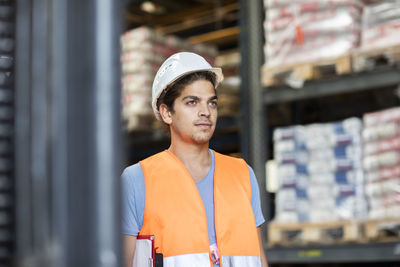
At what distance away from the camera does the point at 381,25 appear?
4.98 metres

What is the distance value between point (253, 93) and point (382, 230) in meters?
1.68

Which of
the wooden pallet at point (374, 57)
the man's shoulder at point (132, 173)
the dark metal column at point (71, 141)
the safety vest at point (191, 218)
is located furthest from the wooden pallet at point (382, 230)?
the dark metal column at point (71, 141)

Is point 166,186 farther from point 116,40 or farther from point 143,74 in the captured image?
point 143,74

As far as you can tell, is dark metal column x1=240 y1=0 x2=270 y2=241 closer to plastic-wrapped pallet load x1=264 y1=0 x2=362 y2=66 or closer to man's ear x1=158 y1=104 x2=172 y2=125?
plastic-wrapped pallet load x1=264 y1=0 x2=362 y2=66

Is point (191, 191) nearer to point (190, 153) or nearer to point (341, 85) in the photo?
point (190, 153)

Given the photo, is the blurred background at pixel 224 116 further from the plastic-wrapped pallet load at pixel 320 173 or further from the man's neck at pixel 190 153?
the man's neck at pixel 190 153

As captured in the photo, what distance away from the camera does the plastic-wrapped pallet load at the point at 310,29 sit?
5137mm

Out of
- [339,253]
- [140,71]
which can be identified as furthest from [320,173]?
[140,71]

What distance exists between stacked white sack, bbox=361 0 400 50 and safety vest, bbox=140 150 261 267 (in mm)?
2704

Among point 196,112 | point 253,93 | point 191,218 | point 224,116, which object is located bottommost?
point 191,218

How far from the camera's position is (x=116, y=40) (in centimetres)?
92

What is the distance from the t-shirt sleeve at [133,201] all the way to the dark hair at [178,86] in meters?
0.38

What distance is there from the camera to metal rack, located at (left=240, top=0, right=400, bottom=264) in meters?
4.93

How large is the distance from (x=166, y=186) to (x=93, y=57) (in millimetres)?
1633
